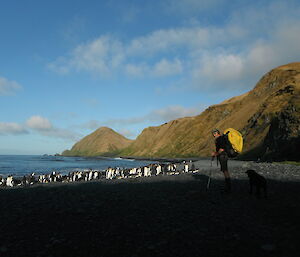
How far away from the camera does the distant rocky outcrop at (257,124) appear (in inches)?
2117

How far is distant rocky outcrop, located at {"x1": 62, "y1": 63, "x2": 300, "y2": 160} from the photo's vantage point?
53.8 metres

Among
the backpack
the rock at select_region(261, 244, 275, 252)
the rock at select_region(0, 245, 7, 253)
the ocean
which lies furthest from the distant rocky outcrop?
the rock at select_region(0, 245, 7, 253)

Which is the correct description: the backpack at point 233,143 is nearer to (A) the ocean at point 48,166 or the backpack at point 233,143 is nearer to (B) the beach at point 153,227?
(B) the beach at point 153,227

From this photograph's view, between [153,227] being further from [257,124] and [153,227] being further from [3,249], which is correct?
[257,124]

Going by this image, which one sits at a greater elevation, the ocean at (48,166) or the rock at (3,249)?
the rock at (3,249)

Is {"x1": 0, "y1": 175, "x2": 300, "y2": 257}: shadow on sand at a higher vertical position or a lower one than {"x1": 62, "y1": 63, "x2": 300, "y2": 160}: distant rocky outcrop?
lower

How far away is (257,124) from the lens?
8225cm

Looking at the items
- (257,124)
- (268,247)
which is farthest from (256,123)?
(268,247)

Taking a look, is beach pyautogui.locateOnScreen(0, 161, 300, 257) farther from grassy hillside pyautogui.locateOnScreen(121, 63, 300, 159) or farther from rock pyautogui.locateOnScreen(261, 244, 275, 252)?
grassy hillside pyautogui.locateOnScreen(121, 63, 300, 159)

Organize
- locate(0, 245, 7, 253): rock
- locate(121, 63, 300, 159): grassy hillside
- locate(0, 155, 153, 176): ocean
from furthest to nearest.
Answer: locate(0, 155, 153, 176): ocean < locate(121, 63, 300, 159): grassy hillside < locate(0, 245, 7, 253): rock

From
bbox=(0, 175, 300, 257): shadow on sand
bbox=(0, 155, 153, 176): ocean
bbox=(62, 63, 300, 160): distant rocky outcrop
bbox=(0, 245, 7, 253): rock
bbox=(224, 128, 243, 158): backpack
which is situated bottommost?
bbox=(0, 155, 153, 176): ocean

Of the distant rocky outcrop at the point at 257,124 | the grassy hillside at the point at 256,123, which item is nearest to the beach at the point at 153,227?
the distant rocky outcrop at the point at 257,124

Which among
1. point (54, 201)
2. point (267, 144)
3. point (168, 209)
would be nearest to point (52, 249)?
point (168, 209)

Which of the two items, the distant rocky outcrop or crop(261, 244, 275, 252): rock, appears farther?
the distant rocky outcrop
